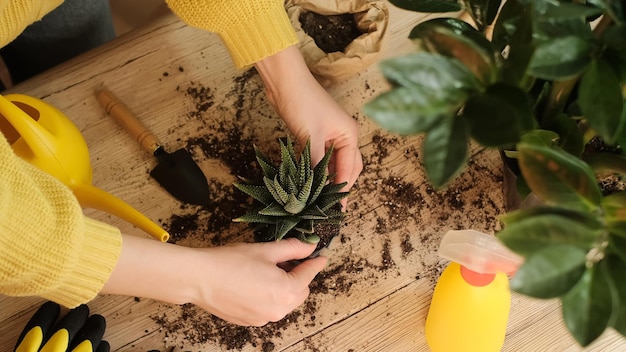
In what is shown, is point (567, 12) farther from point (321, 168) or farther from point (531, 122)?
point (321, 168)

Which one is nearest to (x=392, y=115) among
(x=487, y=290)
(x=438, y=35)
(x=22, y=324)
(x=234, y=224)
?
(x=438, y=35)

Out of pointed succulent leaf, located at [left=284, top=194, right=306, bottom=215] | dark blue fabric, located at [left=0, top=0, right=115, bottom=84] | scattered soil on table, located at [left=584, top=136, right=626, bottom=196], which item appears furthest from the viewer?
dark blue fabric, located at [left=0, top=0, right=115, bottom=84]

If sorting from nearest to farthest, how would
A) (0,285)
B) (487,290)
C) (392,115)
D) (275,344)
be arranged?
(392,115), (0,285), (487,290), (275,344)

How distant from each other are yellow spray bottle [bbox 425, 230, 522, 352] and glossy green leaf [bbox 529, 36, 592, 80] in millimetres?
341

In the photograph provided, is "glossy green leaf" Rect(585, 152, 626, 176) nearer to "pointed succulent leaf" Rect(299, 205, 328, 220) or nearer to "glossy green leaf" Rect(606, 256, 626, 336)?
"glossy green leaf" Rect(606, 256, 626, 336)

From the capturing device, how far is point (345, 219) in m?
0.97

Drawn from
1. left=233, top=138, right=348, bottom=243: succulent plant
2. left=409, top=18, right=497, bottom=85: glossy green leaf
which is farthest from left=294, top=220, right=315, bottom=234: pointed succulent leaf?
left=409, top=18, right=497, bottom=85: glossy green leaf

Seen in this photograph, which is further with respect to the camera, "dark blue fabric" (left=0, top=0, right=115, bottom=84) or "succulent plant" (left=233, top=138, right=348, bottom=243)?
"dark blue fabric" (left=0, top=0, right=115, bottom=84)

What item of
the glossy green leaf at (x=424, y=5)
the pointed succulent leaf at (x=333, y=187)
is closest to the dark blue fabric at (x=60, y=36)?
the pointed succulent leaf at (x=333, y=187)

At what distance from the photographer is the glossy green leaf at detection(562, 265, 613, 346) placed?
42 cm

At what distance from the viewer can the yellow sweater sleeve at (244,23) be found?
2.74 feet

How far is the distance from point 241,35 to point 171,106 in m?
0.22

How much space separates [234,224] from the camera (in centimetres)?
96

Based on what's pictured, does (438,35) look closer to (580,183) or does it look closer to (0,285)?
(580,183)
